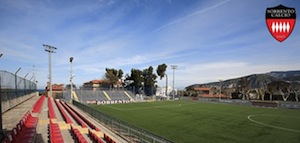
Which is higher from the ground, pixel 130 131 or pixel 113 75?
pixel 113 75

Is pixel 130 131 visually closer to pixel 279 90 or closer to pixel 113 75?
pixel 279 90

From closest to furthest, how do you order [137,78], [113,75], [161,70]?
[137,78] < [113,75] < [161,70]

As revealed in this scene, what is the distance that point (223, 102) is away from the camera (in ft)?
183

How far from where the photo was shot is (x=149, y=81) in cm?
8281

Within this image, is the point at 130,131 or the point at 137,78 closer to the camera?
the point at 130,131

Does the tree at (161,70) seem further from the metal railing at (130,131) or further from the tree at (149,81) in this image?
the metal railing at (130,131)

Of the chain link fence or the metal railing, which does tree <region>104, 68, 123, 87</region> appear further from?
the metal railing

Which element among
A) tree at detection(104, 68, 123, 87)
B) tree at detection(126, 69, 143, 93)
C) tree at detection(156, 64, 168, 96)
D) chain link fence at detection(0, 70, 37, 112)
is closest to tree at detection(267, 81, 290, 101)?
tree at detection(156, 64, 168, 96)

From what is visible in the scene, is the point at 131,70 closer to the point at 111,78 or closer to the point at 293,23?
the point at 111,78

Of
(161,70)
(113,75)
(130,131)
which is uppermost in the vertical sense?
(161,70)

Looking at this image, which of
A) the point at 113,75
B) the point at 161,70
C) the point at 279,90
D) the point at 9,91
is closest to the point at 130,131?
the point at 9,91

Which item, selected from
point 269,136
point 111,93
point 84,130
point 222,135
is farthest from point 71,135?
point 111,93

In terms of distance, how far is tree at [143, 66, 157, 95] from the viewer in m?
82.8

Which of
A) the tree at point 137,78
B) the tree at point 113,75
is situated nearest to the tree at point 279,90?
the tree at point 137,78
